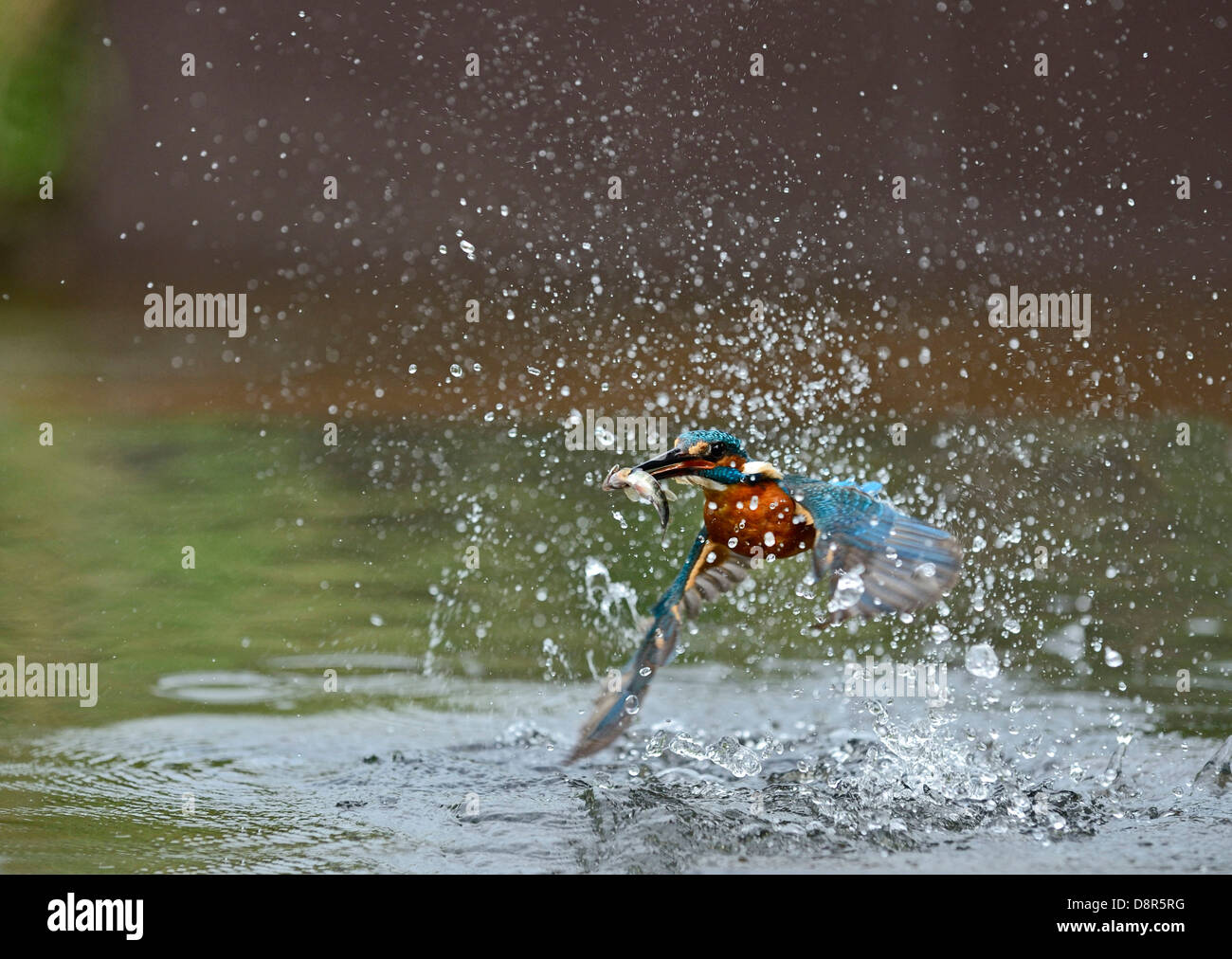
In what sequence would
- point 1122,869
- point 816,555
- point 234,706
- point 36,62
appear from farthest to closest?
1. point 36,62
2. point 234,706
3. point 816,555
4. point 1122,869

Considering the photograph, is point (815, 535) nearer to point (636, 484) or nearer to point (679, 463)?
point (679, 463)

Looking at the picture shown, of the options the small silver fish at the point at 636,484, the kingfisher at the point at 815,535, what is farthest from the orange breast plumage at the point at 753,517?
the small silver fish at the point at 636,484

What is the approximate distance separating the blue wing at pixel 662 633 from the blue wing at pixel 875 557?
0.63ft

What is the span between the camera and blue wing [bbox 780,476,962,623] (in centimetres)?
283

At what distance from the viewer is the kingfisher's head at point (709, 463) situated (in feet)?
9.21

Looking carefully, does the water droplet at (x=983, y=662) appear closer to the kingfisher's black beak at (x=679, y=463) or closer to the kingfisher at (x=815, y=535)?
the kingfisher at (x=815, y=535)

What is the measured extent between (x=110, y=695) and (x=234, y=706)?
342 millimetres

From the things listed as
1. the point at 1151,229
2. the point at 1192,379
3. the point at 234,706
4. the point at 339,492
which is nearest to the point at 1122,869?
the point at 234,706

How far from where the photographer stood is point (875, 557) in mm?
2838

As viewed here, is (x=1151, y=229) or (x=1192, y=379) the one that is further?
(x=1151, y=229)

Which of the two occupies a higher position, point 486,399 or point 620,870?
point 486,399

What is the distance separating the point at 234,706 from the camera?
3.66 metres

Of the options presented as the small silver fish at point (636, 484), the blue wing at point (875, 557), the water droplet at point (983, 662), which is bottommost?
the water droplet at point (983, 662)

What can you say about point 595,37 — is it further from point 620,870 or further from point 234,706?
point 620,870
